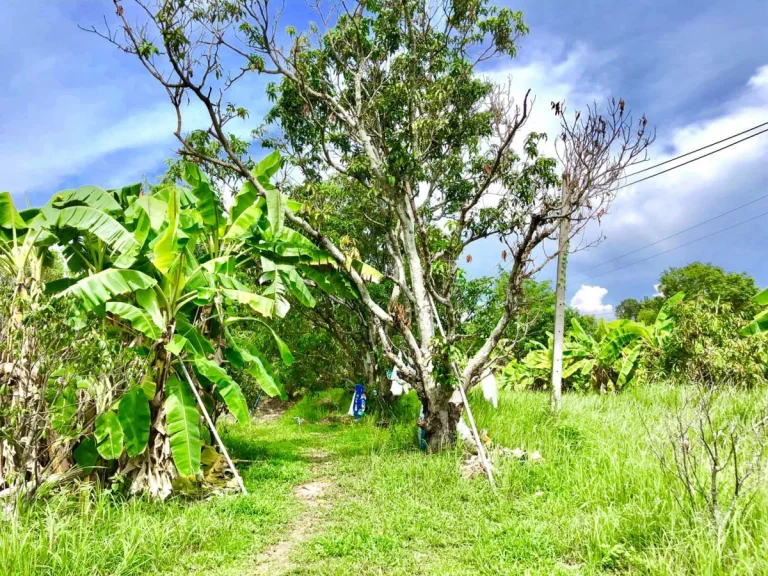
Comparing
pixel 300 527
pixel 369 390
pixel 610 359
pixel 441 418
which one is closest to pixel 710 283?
pixel 610 359

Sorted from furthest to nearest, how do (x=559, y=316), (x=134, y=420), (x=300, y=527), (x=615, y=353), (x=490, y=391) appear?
(x=615, y=353), (x=490, y=391), (x=559, y=316), (x=134, y=420), (x=300, y=527)

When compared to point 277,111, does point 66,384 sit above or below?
below

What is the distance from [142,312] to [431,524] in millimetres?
3927

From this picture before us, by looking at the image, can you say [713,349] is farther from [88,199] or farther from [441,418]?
[88,199]

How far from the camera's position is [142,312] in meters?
5.75

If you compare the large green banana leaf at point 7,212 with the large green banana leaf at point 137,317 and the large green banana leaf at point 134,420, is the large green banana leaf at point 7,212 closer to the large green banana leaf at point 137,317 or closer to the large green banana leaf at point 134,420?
the large green banana leaf at point 137,317

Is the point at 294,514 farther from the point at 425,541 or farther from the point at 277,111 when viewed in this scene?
the point at 277,111

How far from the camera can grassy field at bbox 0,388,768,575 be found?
12.1ft

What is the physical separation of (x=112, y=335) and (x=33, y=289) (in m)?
1.46

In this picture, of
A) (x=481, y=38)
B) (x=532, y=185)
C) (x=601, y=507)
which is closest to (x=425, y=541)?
(x=601, y=507)

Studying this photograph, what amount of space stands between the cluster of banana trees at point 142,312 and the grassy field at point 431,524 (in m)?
0.58

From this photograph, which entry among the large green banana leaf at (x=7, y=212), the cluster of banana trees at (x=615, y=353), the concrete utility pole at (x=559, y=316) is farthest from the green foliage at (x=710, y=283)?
the large green banana leaf at (x=7, y=212)

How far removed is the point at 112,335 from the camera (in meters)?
6.37

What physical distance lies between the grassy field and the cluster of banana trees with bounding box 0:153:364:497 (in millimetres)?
584
